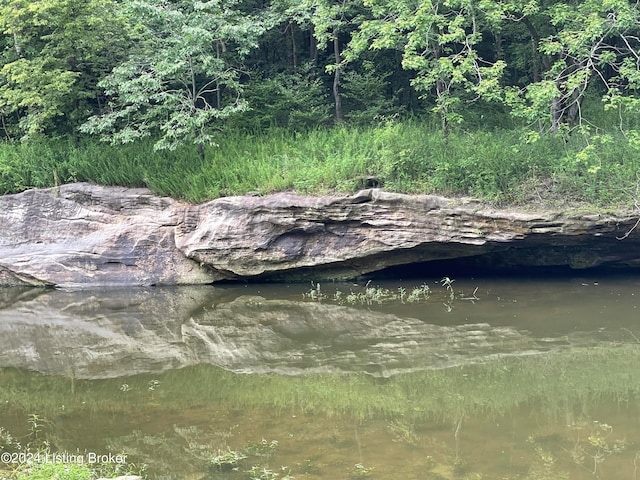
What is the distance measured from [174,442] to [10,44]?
1284 centimetres

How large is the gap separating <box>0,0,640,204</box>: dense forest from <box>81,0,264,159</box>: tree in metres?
0.04

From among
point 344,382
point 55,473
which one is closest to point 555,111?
point 344,382

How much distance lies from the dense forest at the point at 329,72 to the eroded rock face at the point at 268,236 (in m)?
0.77

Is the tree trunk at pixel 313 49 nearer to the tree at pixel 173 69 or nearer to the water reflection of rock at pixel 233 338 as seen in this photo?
the tree at pixel 173 69

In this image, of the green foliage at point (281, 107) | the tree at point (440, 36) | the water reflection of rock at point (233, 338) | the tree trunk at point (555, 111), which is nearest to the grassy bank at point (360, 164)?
the tree trunk at point (555, 111)

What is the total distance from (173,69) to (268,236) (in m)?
4.10

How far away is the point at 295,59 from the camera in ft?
56.3

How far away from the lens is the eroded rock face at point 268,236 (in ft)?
38.0

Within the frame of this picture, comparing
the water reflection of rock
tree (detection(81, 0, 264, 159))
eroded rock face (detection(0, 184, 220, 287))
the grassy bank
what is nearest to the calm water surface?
the water reflection of rock

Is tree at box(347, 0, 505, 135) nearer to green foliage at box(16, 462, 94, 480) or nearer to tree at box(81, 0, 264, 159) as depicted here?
tree at box(81, 0, 264, 159)

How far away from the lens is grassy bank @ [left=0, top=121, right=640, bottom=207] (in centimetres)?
1148

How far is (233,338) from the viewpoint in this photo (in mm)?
9586

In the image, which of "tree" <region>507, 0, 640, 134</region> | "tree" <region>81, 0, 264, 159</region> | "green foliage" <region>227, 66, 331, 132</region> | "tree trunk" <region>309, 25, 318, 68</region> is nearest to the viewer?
"tree" <region>507, 0, 640, 134</region>

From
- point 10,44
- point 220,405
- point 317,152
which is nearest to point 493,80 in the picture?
point 317,152
